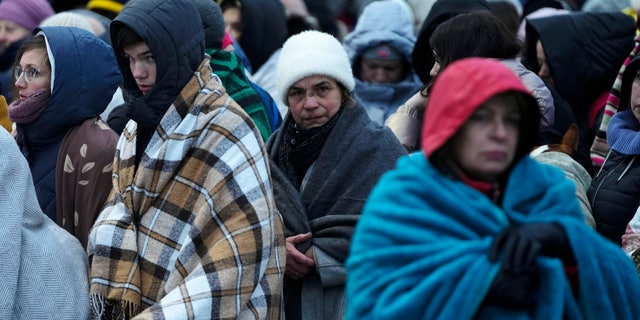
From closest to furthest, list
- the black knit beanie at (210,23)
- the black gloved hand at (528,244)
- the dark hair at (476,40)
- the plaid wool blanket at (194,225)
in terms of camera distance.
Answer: the black gloved hand at (528,244)
the plaid wool blanket at (194,225)
the dark hair at (476,40)
the black knit beanie at (210,23)

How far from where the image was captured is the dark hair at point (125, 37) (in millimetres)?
5047

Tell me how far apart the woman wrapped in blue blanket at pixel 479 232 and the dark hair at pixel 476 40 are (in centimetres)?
169

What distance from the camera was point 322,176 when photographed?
198 inches

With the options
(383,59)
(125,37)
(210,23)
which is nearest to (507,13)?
(383,59)

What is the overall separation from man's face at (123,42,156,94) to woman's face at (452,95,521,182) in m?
1.75

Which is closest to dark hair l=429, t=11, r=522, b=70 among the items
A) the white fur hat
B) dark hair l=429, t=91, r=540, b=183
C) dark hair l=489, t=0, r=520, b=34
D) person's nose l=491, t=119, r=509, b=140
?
the white fur hat

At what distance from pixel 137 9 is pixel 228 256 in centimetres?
110

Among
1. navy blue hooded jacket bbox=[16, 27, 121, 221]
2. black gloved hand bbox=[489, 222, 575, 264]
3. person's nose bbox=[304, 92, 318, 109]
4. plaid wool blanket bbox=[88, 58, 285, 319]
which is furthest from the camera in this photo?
navy blue hooded jacket bbox=[16, 27, 121, 221]

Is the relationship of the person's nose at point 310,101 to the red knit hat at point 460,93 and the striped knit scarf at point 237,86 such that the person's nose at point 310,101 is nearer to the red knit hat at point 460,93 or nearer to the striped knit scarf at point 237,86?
the striped knit scarf at point 237,86

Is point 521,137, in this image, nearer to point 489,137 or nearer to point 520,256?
point 489,137

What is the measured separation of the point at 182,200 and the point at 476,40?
149cm

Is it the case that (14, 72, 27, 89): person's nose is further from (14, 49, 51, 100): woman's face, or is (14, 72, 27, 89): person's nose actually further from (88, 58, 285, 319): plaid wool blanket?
(88, 58, 285, 319): plaid wool blanket

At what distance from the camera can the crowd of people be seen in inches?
142

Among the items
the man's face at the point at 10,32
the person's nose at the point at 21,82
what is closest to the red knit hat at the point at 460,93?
the person's nose at the point at 21,82
